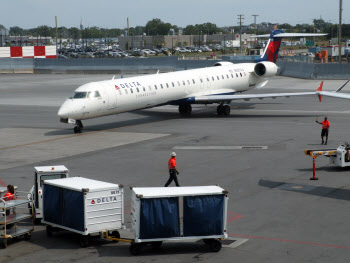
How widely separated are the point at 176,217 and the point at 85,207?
2.53 metres

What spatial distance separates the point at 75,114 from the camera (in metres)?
34.9

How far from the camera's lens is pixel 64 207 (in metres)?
17.0

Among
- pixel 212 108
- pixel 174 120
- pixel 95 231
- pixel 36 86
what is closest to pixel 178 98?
pixel 174 120

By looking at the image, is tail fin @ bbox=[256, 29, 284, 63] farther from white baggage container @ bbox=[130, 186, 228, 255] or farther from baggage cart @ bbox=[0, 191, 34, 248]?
white baggage container @ bbox=[130, 186, 228, 255]

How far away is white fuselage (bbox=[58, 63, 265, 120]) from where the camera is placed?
35.4 meters

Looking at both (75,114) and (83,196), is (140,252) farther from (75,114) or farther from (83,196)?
(75,114)

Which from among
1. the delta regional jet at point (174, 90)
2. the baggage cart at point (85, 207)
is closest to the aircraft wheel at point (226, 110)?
the delta regional jet at point (174, 90)

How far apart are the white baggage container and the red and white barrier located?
97.5 m

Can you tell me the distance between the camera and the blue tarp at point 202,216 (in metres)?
16.1

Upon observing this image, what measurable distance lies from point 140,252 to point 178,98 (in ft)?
87.3

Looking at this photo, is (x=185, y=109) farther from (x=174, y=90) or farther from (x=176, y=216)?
(x=176, y=216)

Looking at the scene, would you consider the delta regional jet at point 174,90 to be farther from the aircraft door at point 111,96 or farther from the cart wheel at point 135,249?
the cart wheel at point 135,249

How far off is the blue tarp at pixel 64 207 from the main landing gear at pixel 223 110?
88.3ft

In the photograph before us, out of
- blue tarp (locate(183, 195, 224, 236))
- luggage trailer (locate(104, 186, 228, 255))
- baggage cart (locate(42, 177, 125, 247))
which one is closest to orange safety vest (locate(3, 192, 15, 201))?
baggage cart (locate(42, 177, 125, 247))
